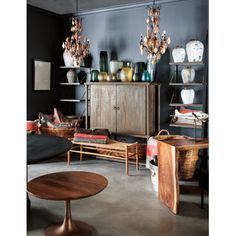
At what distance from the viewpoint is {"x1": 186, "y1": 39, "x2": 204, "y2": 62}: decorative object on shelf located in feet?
15.5

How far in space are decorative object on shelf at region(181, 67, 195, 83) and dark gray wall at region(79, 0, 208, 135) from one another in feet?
1.40

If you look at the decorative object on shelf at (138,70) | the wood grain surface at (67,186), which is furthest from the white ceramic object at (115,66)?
the wood grain surface at (67,186)

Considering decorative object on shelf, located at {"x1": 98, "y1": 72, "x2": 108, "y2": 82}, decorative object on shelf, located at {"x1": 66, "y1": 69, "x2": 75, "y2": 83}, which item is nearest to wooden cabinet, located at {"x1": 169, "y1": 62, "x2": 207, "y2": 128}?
decorative object on shelf, located at {"x1": 98, "y1": 72, "x2": 108, "y2": 82}

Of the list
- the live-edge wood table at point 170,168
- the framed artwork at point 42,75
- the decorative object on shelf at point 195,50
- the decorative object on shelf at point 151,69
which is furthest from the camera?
the framed artwork at point 42,75

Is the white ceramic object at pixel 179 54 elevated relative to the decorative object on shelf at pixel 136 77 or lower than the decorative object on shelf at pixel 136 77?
elevated

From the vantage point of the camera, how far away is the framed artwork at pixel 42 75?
5.96 metres

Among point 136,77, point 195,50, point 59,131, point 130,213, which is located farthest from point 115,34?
point 130,213

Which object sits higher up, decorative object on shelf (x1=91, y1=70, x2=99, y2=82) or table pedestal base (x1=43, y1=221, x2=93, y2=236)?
decorative object on shelf (x1=91, y1=70, x2=99, y2=82)

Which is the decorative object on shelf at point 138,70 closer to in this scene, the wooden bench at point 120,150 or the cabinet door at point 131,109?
the cabinet door at point 131,109

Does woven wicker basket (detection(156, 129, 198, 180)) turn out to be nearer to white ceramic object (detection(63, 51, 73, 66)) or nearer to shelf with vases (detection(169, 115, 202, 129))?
shelf with vases (detection(169, 115, 202, 129))

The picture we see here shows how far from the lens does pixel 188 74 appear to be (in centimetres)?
488

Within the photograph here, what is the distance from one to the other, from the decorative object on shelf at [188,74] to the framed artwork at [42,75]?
271 cm
